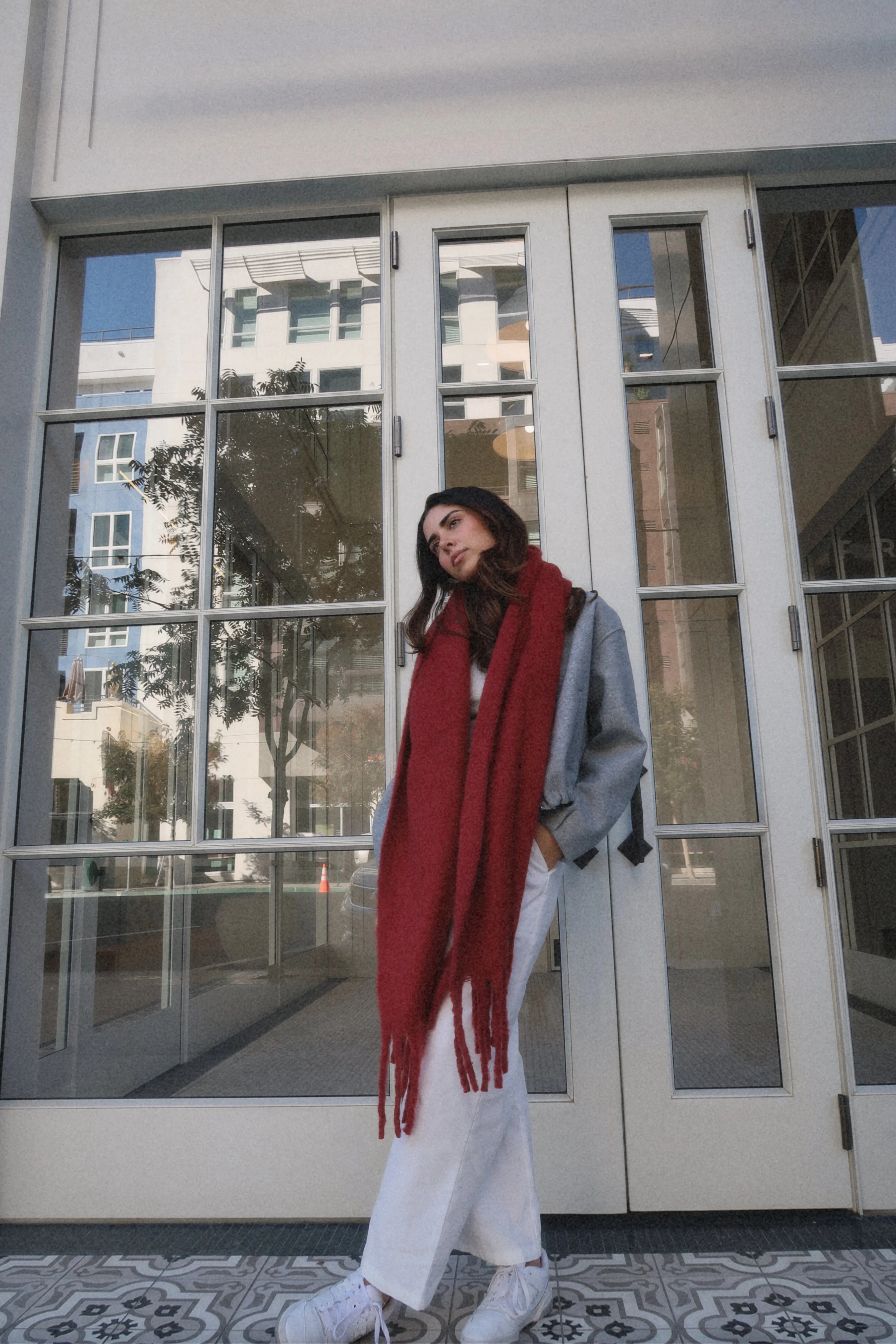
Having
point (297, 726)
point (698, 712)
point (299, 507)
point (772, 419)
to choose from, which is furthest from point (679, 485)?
point (297, 726)

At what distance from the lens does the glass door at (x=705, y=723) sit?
181 centimetres

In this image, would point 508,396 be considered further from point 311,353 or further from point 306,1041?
point 306,1041

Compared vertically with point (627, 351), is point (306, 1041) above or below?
below

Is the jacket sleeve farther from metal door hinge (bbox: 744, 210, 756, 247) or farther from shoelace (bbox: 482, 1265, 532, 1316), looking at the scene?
metal door hinge (bbox: 744, 210, 756, 247)

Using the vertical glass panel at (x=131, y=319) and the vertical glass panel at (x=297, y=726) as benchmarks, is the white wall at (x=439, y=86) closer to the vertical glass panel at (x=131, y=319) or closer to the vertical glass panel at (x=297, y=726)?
the vertical glass panel at (x=131, y=319)

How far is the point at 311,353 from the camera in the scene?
2.30 metres

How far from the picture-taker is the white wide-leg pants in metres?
1.33

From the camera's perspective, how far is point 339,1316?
1.32 meters

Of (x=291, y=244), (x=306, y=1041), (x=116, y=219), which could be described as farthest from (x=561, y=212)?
(x=306, y=1041)

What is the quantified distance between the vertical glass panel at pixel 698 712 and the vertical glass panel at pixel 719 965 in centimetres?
9

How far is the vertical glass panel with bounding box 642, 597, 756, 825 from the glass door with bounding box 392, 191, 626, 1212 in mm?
228

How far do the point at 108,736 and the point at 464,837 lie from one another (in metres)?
1.16

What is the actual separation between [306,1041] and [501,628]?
1134mm

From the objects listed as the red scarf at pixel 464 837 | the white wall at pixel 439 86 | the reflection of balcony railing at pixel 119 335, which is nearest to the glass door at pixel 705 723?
the white wall at pixel 439 86
